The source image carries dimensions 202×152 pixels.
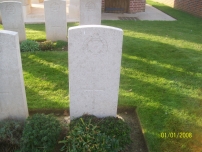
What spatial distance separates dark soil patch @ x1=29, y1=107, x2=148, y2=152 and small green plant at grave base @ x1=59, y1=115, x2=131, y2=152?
0.26 meters

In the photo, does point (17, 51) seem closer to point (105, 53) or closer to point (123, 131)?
point (105, 53)

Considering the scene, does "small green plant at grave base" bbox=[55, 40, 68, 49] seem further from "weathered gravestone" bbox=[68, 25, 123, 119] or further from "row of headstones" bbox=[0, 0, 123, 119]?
"weathered gravestone" bbox=[68, 25, 123, 119]

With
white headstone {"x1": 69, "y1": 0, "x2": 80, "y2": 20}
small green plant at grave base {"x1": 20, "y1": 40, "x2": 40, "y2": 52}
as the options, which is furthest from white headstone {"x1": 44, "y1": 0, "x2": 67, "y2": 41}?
white headstone {"x1": 69, "y1": 0, "x2": 80, "y2": 20}

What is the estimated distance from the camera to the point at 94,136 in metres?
3.04

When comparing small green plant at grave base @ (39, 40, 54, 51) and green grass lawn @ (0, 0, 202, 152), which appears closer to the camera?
green grass lawn @ (0, 0, 202, 152)

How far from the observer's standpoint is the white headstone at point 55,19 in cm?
709

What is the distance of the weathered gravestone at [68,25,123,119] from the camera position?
304 cm

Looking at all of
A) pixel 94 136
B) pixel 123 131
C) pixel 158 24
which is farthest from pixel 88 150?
pixel 158 24

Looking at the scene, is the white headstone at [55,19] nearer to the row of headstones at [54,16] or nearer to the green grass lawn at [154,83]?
the row of headstones at [54,16]

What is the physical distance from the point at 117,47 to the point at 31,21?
8.50m

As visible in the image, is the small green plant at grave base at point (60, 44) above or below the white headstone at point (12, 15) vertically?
below

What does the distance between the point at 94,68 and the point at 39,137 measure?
47.1 inches

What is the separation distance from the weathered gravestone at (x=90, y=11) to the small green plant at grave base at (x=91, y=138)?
4.83 m
